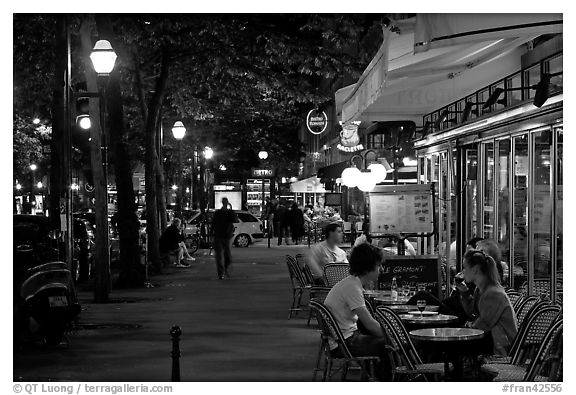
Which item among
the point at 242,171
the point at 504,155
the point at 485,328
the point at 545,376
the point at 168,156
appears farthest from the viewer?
the point at 242,171

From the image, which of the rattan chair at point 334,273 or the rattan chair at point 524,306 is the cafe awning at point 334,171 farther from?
the rattan chair at point 524,306

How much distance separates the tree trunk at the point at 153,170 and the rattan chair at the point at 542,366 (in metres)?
19.3

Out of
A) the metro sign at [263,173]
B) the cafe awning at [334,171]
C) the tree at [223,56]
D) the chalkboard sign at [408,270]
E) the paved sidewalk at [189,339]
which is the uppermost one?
the tree at [223,56]

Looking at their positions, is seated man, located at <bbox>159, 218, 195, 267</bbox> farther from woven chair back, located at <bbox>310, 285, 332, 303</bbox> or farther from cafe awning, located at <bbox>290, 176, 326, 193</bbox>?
cafe awning, located at <bbox>290, 176, 326, 193</bbox>

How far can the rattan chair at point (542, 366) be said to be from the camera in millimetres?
8477

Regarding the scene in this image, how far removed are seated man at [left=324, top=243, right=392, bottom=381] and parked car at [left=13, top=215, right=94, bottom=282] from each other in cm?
947

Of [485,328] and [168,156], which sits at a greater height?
[168,156]

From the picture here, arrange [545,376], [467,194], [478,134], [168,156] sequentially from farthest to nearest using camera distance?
[168,156]
[467,194]
[478,134]
[545,376]

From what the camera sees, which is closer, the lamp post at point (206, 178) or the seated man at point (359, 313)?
the seated man at point (359, 313)

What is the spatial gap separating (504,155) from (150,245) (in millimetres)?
15221

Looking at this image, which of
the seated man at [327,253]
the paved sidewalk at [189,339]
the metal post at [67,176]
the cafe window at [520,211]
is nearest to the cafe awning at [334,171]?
the paved sidewalk at [189,339]

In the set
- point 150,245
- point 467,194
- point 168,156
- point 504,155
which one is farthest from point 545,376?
point 168,156
